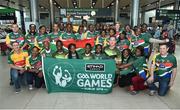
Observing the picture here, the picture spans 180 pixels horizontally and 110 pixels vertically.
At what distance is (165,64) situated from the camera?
154 inches

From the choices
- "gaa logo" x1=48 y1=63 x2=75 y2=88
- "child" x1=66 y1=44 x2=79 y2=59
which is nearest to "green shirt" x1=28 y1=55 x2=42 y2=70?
"gaa logo" x1=48 y1=63 x2=75 y2=88

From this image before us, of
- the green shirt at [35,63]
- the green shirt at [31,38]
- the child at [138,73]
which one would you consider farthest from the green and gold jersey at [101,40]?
the green shirt at [35,63]

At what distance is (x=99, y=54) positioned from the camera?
4.52m

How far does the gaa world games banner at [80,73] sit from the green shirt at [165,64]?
0.88 m

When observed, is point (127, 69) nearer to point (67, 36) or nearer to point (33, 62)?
point (33, 62)

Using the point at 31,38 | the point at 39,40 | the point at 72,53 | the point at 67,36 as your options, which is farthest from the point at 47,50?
the point at 67,36

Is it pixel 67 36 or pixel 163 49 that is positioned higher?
pixel 67 36

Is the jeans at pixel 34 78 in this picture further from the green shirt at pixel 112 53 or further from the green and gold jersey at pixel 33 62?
the green shirt at pixel 112 53

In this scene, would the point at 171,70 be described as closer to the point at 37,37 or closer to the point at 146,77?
the point at 146,77

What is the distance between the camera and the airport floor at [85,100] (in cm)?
349

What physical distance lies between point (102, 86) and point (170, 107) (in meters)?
1.25

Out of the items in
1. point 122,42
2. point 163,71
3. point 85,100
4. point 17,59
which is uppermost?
point 122,42

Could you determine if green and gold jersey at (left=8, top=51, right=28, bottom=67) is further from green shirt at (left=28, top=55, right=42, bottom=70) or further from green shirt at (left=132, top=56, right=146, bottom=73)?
green shirt at (left=132, top=56, right=146, bottom=73)

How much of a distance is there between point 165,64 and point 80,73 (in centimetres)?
161
